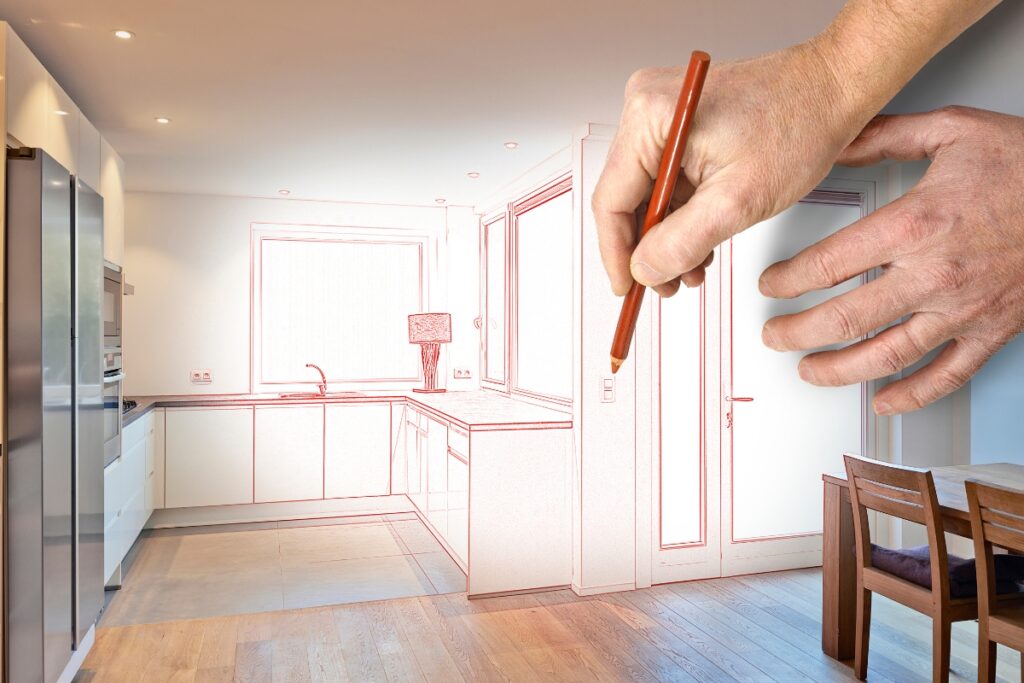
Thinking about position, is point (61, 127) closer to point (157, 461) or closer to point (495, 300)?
point (157, 461)

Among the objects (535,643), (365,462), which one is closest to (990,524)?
(535,643)

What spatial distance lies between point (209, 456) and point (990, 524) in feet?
14.5

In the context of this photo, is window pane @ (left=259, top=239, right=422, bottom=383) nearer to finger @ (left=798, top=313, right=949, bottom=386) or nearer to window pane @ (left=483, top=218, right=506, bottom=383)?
window pane @ (left=483, top=218, right=506, bottom=383)

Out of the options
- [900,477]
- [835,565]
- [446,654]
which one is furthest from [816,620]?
[446,654]

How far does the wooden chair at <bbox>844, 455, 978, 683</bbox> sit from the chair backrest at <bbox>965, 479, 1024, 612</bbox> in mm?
126

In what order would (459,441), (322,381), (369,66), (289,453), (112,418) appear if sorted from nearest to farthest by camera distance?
(369,66), (112,418), (459,441), (289,453), (322,381)

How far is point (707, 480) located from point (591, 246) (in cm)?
133

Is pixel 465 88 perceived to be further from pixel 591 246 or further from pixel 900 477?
pixel 900 477

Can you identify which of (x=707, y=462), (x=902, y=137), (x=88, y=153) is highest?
(x=88, y=153)

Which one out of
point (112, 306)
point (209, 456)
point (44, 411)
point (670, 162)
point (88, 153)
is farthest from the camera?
point (209, 456)

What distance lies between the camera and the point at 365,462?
5340 millimetres

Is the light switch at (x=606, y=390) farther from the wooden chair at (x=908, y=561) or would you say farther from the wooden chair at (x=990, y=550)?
the wooden chair at (x=990, y=550)

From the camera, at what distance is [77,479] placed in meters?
2.46

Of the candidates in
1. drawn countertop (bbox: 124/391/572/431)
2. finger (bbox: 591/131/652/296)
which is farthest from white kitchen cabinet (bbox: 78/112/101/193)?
finger (bbox: 591/131/652/296)
